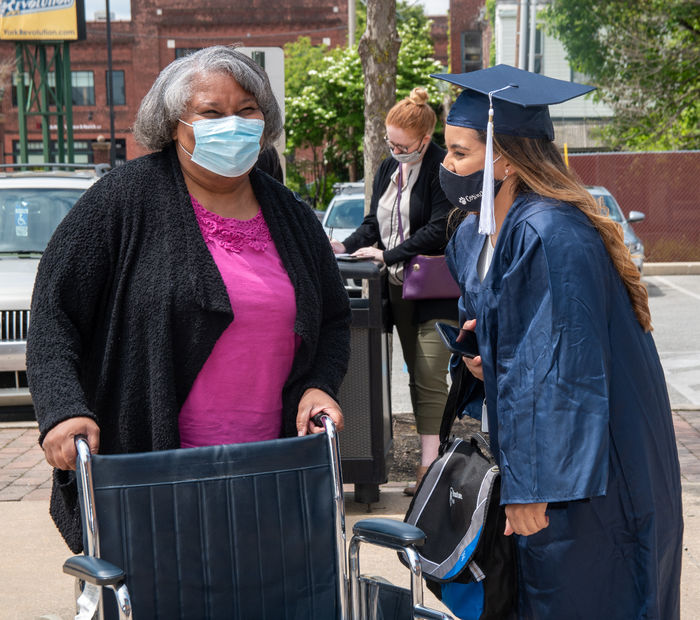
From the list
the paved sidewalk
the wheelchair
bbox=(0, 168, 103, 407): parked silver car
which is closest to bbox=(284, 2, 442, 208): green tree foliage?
bbox=(0, 168, 103, 407): parked silver car

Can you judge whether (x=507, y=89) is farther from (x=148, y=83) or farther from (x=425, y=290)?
(x=148, y=83)

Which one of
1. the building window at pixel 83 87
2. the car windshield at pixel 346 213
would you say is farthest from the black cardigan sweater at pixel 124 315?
the building window at pixel 83 87

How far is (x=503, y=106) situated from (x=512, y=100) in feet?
0.18

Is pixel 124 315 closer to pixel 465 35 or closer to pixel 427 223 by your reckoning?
pixel 427 223

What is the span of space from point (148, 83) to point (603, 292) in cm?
5264

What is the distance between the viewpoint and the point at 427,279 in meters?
4.93

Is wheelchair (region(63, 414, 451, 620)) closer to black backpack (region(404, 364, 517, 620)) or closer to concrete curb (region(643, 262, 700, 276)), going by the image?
black backpack (region(404, 364, 517, 620))

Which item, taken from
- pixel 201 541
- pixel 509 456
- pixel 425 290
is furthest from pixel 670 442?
pixel 425 290

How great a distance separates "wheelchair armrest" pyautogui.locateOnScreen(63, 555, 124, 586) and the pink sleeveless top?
Answer: 1.66 feet

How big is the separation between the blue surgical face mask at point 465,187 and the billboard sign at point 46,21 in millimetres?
29995

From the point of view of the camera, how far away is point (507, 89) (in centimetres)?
258

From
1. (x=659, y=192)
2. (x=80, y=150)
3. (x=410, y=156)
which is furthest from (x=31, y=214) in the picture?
(x=80, y=150)

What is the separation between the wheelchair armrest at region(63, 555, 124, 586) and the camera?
213cm

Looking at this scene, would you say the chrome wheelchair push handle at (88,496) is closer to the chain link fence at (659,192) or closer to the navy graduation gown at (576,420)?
the navy graduation gown at (576,420)
